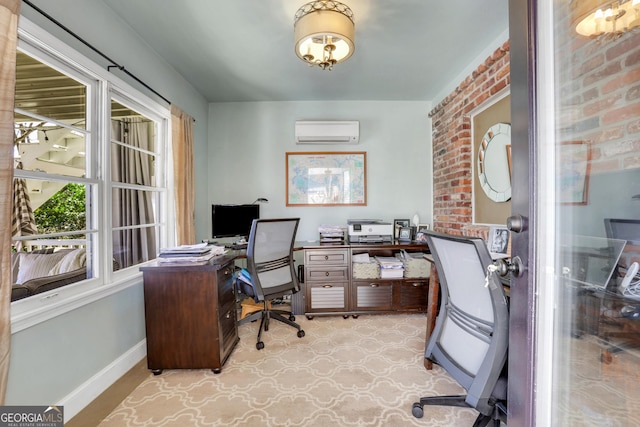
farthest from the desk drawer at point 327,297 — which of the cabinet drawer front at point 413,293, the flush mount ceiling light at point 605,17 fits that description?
the flush mount ceiling light at point 605,17

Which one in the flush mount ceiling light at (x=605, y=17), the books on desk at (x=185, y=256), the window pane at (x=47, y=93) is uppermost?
the window pane at (x=47, y=93)

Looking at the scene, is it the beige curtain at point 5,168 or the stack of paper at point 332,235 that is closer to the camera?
the beige curtain at point 5,168

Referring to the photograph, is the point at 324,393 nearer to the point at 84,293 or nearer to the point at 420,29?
the point at 84,293

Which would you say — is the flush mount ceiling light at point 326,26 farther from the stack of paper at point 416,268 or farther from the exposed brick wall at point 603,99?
the stack of paper at point 416,268

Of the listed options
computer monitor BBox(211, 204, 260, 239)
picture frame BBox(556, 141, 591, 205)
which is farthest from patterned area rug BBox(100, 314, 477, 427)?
picture frame BBox(556, 141, 591, 205)

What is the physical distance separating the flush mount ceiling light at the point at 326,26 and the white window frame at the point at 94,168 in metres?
1.33

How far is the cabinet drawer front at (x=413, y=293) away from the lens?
275cm

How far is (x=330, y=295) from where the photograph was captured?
2748 mm

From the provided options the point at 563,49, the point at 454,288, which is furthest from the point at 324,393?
the point at 563,49

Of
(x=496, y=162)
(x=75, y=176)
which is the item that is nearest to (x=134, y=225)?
(x=75, y=176)

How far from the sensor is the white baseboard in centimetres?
144

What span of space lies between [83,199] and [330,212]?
236 centimetres

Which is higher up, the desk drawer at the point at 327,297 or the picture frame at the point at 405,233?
the picture frame at the point at 405,233

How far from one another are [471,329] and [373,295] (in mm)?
1591
